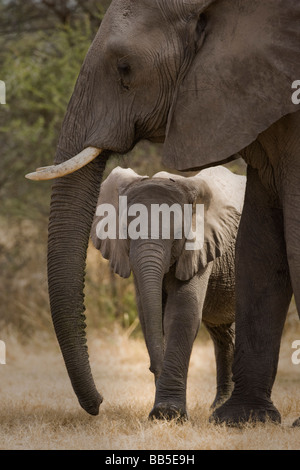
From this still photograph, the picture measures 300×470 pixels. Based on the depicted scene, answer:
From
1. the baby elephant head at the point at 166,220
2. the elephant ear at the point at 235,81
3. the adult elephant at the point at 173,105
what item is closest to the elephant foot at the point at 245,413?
the baby elephant head at the point at 166,220

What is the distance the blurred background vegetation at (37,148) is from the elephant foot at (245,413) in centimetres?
534

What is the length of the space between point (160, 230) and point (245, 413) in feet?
3.68

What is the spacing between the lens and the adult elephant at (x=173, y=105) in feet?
13.6

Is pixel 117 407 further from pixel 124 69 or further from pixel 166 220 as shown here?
pixel 124 69

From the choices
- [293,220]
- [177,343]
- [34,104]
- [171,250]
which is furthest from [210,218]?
[34,104]

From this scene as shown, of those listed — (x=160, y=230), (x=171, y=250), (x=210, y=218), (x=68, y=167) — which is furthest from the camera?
(x=210, y=218)

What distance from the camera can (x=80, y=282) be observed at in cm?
434

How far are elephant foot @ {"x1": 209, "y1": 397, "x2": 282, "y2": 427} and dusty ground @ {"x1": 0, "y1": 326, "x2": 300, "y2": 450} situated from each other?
0.08 meters

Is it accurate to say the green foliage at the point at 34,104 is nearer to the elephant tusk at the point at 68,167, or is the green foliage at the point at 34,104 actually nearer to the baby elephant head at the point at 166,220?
the baby elephant head at the point at 166,220

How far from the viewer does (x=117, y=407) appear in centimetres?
590

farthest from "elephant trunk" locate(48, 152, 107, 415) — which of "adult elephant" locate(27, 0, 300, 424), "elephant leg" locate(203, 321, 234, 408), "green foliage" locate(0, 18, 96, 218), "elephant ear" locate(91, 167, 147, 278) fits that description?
"green foliage" locate(0, 18, 96, 218)

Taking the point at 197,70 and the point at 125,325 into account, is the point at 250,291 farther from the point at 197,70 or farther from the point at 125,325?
the point at 125,325

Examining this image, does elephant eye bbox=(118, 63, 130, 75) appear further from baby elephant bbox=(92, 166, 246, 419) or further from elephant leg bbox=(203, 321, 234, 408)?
elephant leg bbox=(203, 321, 234, 408)
